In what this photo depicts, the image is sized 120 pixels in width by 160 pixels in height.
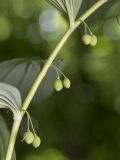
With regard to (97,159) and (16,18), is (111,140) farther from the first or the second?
(16,18)

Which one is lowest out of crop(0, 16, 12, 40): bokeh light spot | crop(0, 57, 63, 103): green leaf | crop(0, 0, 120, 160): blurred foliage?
crop(0, 0, 120, 160): blurred foliage

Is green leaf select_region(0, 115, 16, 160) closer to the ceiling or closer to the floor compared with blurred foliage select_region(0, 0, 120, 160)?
closer to the ceiling

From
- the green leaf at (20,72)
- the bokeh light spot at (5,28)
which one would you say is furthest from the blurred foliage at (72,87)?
the green leaf at (20,72)

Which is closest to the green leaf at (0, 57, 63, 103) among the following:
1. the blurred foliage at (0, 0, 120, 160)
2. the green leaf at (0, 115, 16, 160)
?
the green leaf at (0, 115, 16, 160)

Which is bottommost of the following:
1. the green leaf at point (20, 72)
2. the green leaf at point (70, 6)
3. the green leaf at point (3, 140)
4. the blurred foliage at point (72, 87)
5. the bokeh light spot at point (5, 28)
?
the blurred foliage at point (72, 87)

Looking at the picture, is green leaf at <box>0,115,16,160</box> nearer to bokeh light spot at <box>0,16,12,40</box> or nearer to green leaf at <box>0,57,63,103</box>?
green leaf at <box>0,57,63,103</box>

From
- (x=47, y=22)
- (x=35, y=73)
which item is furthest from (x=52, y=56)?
(x=47, y=22)

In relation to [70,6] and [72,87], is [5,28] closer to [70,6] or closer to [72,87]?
[72,87]

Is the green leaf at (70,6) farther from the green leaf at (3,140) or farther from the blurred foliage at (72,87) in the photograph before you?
the blurred foliage at (72,87)

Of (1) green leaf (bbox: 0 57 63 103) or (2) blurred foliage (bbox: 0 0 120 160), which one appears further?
(2) blurred foliage (bbox: 0 0 120 160)

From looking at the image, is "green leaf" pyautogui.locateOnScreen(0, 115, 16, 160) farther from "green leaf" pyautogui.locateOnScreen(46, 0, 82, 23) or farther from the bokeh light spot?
the bokeh light spot
